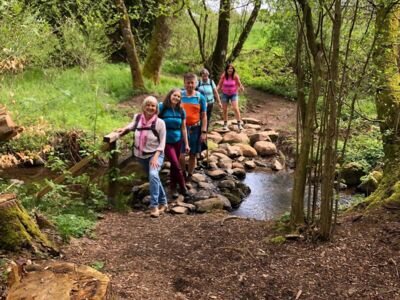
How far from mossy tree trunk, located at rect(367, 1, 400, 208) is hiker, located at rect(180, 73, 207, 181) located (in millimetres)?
2746

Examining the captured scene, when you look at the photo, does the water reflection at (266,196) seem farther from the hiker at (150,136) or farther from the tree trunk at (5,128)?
the tree trunk at (5,128)

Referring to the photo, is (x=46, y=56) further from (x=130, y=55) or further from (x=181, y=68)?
(x=181, y=68)

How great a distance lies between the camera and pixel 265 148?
11.4m

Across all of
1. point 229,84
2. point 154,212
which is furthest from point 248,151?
point 154,212

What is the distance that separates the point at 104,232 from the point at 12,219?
4.77ft

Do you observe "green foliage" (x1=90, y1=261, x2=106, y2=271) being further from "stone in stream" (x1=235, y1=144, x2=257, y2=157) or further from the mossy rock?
"stone in stream" (x1=235, y1=144, x2=257, y2=157)

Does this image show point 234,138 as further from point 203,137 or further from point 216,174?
point 203,137

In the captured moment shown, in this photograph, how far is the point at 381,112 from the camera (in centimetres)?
609

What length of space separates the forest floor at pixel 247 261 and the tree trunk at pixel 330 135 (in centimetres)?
24

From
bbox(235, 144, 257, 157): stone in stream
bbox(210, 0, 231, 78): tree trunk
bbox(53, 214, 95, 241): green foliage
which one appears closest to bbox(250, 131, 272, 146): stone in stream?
bbox(235, 144, 257, 157): stone in stream

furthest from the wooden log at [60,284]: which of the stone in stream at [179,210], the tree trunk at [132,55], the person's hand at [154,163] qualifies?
the tree trunk at [132,55]

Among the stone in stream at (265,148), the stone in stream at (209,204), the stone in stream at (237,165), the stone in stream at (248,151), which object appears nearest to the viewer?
the stone in stream at (209,204)

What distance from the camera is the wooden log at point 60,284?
303 centimetres

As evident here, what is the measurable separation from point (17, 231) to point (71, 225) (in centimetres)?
101
